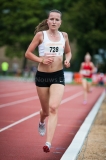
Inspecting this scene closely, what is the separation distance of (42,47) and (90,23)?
178ft

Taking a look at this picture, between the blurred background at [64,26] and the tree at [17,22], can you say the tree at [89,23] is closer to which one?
the blurred background at [64,26]

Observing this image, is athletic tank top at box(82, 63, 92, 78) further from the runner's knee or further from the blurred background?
the blurred background

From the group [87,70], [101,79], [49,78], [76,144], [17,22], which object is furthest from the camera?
[17,22]

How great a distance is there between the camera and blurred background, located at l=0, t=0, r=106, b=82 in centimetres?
5997

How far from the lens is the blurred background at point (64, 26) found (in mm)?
59969

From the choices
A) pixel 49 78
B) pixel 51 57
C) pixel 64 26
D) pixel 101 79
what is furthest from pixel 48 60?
pixel 64 26

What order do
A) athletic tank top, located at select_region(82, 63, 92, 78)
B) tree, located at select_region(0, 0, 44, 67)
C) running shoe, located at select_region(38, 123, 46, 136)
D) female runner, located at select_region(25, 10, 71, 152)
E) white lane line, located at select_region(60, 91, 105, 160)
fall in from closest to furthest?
1. white lane line, located at select_region(60, 91, 105, 160)
2. female runner, located at select_region(25, 10, 71, 152)
3. running shoe, located at select_region(38, 123, 46, 136)
4. athletic tank top, located at select_region(82, 63, 92, 78)
5. tree, located at select_region(0, 0, 44, 67)

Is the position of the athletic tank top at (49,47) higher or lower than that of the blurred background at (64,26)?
higher

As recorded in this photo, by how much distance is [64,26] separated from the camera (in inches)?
2566

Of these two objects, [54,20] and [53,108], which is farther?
[54,20]

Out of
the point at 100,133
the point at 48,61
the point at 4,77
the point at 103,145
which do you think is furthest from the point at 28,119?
the point at 4,77

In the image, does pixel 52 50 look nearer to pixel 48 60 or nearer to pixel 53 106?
pixel 48 60

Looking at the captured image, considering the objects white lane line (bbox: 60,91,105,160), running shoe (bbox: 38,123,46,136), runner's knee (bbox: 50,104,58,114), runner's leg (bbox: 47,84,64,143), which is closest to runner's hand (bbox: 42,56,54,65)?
runner's leg (bbox: 47,84,64,143)

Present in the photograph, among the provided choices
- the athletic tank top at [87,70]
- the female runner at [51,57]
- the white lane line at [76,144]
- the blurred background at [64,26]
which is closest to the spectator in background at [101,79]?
the blurred background at [64,26]
